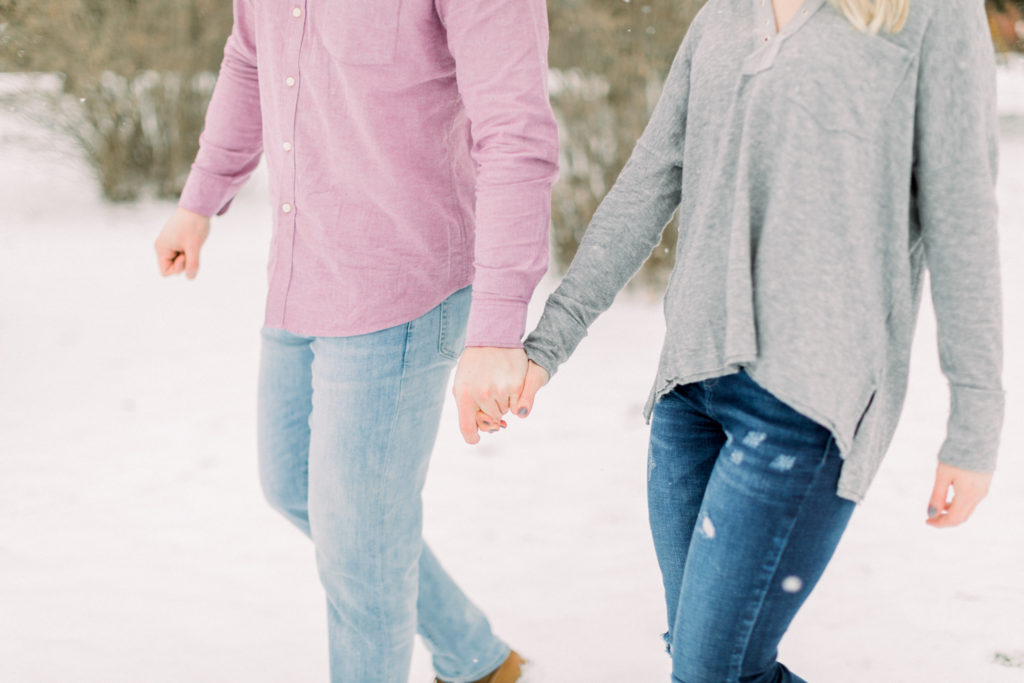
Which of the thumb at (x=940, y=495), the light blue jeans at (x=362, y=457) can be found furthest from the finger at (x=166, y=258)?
the thumb at (x=940, y=495)

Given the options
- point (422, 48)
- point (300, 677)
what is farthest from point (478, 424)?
point (300, 677)

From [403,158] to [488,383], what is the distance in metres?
0.42

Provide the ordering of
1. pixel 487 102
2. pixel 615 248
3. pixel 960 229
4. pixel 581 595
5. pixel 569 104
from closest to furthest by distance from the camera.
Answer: pixel 960 229
pixel 487 102
pixel 615 248
pixel 581 595
pixel 569 104

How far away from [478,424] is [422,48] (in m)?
0.62

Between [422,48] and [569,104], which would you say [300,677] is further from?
[569,104]

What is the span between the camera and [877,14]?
118 cm

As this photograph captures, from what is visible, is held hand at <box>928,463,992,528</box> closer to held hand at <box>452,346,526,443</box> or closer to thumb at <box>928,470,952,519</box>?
thumb at <box>928,470,952,519</box>

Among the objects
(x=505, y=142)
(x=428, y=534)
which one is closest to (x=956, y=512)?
(x=505, y=142)

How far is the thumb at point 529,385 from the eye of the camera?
1.45 meters

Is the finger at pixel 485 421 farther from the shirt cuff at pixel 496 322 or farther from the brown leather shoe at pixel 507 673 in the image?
the brown leather shoe at pixel 507 673

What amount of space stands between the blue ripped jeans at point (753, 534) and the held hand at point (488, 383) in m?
0.28

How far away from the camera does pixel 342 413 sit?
158 centimetres

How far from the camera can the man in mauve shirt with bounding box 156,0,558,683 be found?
1.45 meters

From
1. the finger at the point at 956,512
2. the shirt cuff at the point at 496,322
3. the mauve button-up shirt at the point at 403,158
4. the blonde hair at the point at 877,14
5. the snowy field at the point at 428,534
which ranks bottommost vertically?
the snowy field at the point at 428,534
